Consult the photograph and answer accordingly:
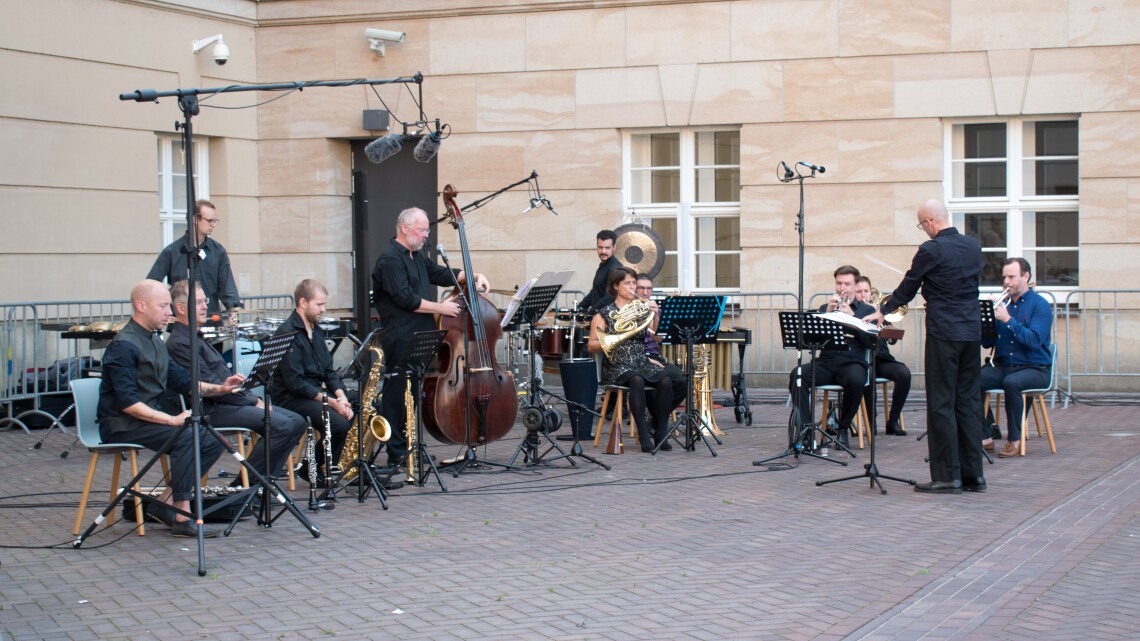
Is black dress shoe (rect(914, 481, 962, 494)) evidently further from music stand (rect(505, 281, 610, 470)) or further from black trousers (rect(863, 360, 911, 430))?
black trousers (rect(863, 360, 911, 430))

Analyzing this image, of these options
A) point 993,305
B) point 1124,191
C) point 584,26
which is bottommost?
point 993,305

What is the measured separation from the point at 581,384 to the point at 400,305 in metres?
2.53

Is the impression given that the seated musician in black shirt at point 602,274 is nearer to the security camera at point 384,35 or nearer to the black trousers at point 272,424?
the black trousers at point 272,424

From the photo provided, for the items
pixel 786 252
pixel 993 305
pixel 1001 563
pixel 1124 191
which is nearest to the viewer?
pixel 1001 563

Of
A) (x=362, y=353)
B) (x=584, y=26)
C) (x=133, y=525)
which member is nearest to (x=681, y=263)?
(x=584, y=26)

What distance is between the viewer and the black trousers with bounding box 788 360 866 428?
10578mm

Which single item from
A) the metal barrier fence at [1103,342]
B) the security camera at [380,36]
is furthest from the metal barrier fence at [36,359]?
the metal barrier fence at [1103,342]

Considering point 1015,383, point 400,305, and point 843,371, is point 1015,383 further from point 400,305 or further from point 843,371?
point 400,305

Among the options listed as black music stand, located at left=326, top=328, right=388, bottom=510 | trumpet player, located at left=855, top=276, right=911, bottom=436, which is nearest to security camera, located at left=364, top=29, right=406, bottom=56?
trumpet player, located at left=855, top=276, right=911, bottom=436

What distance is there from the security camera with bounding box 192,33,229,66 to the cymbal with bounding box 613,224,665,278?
17.0 ft

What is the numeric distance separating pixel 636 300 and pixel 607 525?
10.8 ft

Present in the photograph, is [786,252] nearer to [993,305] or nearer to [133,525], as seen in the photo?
[993,305]

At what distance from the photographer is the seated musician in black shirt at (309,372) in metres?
8.65

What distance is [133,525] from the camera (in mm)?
7926
